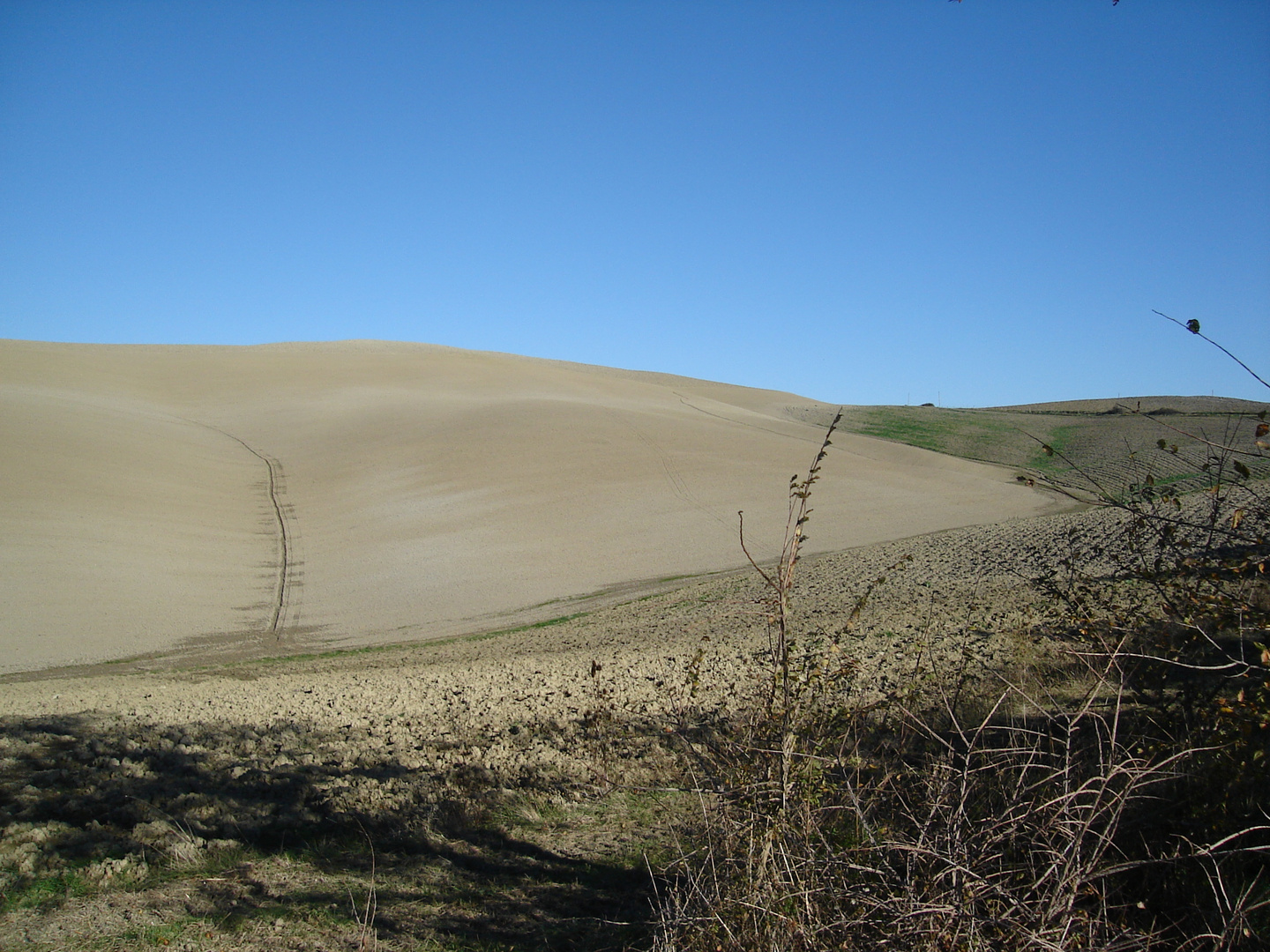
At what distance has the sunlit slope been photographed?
68.4 ft

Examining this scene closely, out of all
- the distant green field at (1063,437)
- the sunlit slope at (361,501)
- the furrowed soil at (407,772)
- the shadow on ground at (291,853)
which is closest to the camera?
the shadow on ground at (291,853)

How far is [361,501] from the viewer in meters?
31.5

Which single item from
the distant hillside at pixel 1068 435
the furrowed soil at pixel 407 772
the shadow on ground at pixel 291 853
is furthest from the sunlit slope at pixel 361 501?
the shadow on ground at pixel 291 853

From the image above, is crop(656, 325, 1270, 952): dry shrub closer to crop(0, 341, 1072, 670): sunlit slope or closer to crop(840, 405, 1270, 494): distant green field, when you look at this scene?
crop(0, 341, 1072, 670): sunlit slope

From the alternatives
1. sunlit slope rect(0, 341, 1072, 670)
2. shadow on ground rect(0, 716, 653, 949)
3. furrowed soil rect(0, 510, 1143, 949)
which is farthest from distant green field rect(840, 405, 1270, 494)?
shadow on ground rect(0, 716, 653, 949)

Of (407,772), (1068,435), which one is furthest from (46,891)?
(1068,435)

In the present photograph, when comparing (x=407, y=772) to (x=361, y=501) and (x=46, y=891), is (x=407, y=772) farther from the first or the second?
(x=361, y=501)

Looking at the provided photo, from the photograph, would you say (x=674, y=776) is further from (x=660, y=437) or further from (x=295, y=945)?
(x=660, y=437)

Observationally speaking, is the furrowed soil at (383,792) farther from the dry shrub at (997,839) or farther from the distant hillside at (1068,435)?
the distant hillside at (1068,435)

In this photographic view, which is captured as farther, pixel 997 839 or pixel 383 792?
pixel 383 792

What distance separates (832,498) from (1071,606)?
87.5ft

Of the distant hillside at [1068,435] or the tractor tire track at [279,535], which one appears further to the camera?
the distant hillside at [1068,435]

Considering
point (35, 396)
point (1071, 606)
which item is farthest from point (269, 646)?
point (35, 396)

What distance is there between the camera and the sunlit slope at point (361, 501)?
68.4ft
